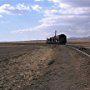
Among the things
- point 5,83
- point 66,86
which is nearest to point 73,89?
point 66,86

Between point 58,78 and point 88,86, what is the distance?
3.40 meters

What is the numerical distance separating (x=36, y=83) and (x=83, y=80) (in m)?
2.45

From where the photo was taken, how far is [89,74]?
19.9 metres

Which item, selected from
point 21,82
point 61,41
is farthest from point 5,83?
point 61,41

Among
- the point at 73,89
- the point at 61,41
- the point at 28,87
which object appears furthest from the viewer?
the point at 61,41

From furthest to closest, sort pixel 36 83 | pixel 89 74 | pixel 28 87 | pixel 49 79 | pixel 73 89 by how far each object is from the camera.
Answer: pixel 89 74 < pixel 49 79 < pixel 36 83 < pixel 28 87 < pixel 73 89

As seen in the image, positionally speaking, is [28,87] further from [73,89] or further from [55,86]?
[73,89]

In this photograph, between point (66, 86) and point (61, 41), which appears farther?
point (61, 41)

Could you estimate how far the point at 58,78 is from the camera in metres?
18.7

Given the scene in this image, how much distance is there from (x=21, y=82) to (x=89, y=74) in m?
4.30

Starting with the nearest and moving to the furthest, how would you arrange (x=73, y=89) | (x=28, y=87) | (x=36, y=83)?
1. (x=73, y=89)
2. (x=28, y=87)
3. (x=36, y=83)

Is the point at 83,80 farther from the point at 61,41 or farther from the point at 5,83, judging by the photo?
the point at 61,41

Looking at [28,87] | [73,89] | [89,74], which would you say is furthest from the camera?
[89,74]

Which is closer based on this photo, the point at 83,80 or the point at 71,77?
the point at 83,80
